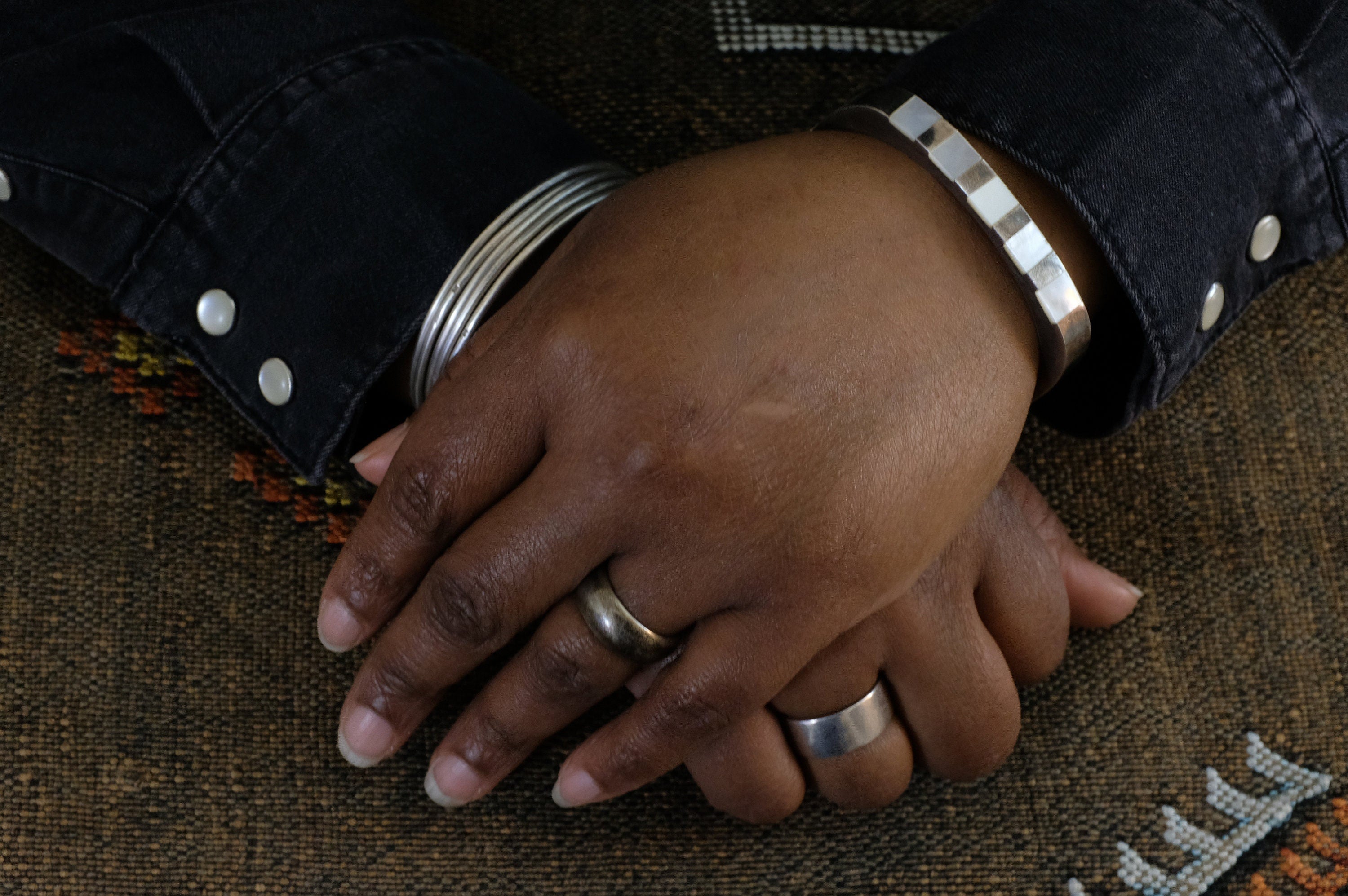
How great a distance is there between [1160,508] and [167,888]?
609 mm

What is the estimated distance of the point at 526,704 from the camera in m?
0.56

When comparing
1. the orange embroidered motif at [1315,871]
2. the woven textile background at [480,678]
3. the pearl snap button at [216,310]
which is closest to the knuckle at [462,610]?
the woven textile background at [480,678]

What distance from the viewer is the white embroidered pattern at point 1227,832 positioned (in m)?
0.63

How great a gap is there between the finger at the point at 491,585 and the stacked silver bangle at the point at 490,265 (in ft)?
0.36

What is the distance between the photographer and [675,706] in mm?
545

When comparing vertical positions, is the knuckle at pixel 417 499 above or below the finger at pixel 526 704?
above

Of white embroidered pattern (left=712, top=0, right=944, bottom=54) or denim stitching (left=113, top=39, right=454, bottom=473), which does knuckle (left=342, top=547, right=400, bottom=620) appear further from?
white embroidered pattern (left=712, top=0, right=944, bottom=54)

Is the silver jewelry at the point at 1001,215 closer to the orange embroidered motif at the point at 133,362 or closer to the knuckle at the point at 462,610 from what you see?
the knuckle at the point at 462,610

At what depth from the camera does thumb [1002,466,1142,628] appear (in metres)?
0.68

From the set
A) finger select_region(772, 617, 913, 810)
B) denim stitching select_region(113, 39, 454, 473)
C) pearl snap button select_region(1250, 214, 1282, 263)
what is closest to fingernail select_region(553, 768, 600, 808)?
finger select_region(772, 617, 913, 810)

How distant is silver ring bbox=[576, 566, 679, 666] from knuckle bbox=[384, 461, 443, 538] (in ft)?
0.25

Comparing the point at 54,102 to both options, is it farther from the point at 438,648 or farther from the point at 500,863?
the point at 500,863

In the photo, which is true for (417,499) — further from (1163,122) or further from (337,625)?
(1163,122)

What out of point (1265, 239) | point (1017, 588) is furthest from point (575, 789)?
point (1265, 239)
